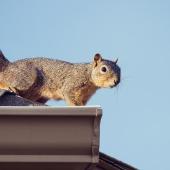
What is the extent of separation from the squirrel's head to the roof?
212 inches

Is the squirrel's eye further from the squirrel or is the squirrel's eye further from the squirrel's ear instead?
the squirrel's ear

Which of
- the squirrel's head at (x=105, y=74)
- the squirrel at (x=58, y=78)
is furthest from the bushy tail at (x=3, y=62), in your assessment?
the squirrel's head at (x=105, y=74)

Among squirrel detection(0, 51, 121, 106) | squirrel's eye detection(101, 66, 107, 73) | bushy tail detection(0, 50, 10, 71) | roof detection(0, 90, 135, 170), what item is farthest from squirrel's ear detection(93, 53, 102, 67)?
roof detection(0, 90, 135, 170)

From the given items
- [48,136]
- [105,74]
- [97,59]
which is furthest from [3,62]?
[48,136]

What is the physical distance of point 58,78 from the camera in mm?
7941

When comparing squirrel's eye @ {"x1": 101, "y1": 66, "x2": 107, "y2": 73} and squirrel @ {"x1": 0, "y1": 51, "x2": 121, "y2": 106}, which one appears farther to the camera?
squirrel's eye @ {"x1": 101, "y1": 66, "x2": 107, "y2": 73}

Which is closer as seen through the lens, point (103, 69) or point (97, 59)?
point (103, 69)

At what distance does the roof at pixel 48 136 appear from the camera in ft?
8.91

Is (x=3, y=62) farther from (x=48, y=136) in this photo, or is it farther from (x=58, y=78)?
(x=48, y=136)

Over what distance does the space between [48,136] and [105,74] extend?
5581mm

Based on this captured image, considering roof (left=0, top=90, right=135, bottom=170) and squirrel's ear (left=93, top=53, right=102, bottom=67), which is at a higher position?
squirrel's ear (left=93, top=53, right=102, bottom=67)

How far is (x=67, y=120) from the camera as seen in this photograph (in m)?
2.75

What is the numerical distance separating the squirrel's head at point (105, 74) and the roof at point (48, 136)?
5385 mm

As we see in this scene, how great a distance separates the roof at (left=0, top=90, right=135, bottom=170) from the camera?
8.91 ft
